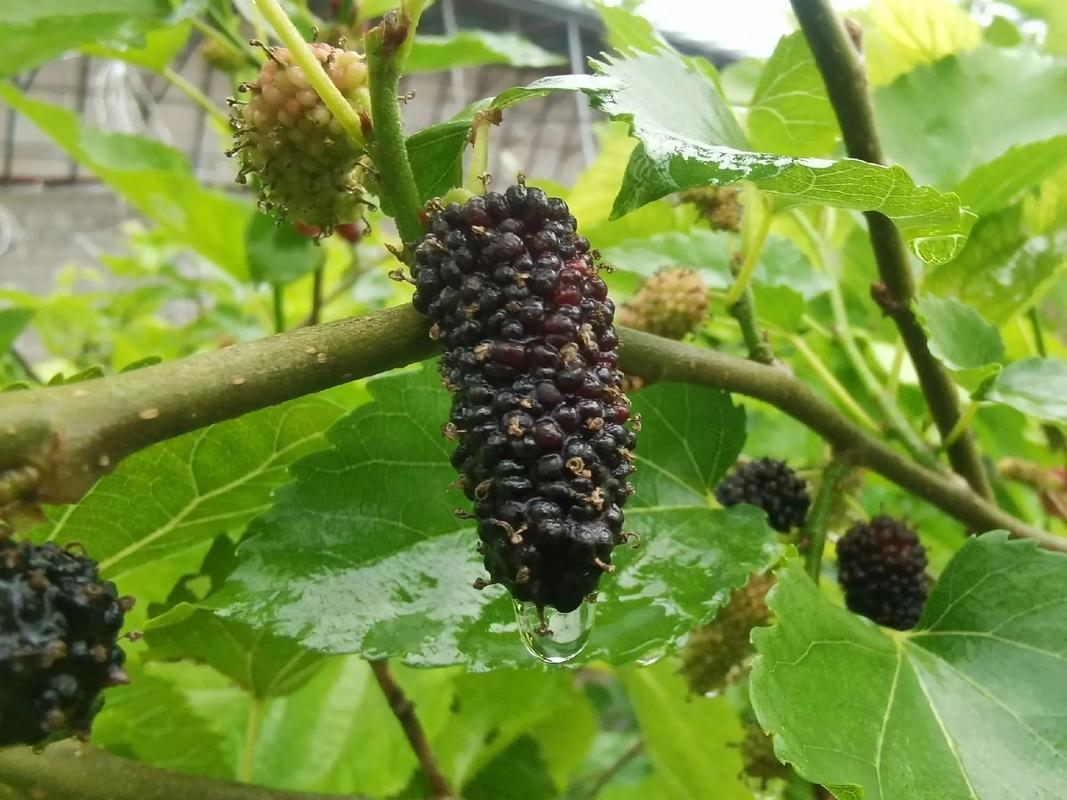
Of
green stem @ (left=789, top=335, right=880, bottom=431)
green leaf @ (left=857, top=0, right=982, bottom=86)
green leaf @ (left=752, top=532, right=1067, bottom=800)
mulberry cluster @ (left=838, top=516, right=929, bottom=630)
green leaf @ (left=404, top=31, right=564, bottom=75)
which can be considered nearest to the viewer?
green leaf @ (left=752, top=532, right=1067, bottom=800)

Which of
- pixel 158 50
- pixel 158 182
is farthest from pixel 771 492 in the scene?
pixel 158 50

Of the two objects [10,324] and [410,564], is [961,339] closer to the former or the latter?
[410,564]

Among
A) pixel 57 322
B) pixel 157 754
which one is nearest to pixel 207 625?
pixel 157 754

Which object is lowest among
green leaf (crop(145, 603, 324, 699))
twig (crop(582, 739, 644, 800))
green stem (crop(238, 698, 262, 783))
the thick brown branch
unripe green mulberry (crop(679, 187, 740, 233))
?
twig (crop(582, 739, 644, 800))

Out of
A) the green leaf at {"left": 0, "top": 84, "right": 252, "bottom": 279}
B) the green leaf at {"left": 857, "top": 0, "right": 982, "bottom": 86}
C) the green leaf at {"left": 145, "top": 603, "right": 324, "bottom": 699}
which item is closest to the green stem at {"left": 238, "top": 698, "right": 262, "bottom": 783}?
the green leaf at {"left": 145, "top": 603, "right": 324, "bottom": 699}

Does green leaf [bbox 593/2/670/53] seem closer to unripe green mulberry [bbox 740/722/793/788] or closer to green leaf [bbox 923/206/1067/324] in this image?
green leaf [bbox 923/206/1067/324]

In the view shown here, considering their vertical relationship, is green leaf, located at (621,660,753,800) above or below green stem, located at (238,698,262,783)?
below

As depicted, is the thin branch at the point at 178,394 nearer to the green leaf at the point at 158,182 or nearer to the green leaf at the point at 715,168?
the green leaf at the point at 715,168
